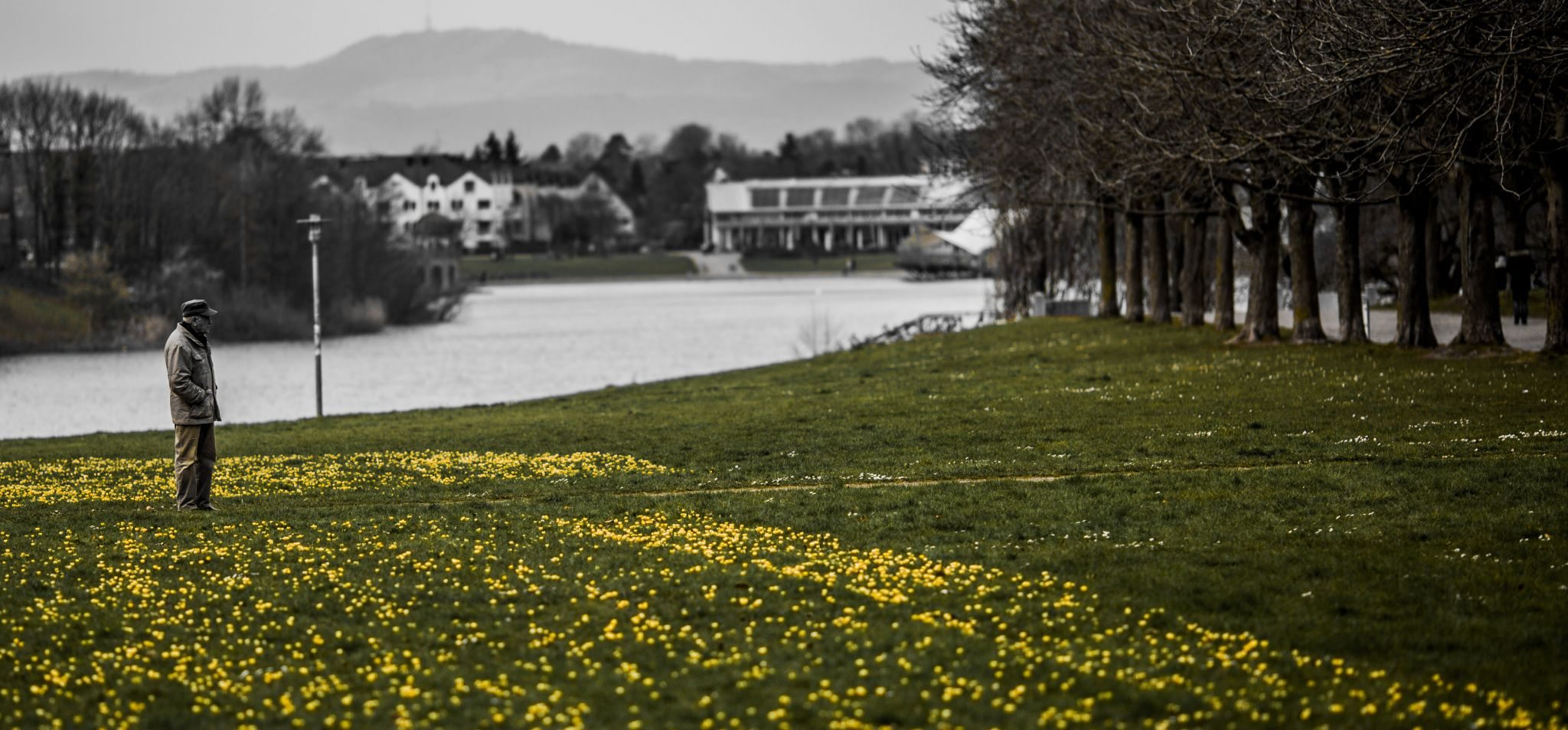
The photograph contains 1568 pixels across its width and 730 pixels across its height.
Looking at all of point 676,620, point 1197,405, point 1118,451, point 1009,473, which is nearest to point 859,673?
point 676,620

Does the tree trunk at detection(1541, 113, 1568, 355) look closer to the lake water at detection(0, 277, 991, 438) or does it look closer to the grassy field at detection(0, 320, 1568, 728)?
the grassy field at detection(0, 320, 1568, 728)

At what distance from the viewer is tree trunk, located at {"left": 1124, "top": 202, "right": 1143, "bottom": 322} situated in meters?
52.7

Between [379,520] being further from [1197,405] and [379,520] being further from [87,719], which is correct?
[1197,405]

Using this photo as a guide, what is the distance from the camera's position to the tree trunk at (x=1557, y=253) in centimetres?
2895

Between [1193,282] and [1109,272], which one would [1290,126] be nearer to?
[1193,282]

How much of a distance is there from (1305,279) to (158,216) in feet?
262

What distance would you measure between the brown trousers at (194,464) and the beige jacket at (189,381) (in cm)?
12

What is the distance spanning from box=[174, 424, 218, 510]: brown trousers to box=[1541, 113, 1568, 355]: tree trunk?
70.4 ft

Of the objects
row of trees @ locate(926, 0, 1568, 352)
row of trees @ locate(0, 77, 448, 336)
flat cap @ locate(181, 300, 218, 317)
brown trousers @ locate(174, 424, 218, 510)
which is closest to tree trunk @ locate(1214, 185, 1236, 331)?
row of trees @ locate(926, 0, 1568, 352)

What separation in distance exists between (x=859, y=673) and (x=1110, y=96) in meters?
32.1

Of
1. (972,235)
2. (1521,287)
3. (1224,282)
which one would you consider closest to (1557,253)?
(1521,287)

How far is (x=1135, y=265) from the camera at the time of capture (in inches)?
2120

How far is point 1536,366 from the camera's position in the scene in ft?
91.8

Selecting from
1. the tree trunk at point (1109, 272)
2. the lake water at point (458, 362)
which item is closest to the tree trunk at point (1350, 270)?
the tree trunk at point (1109, 272)
